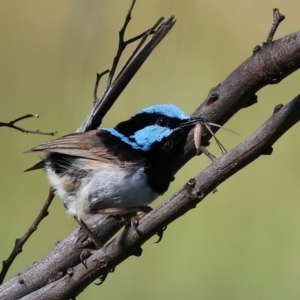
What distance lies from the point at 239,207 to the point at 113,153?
1.56 m

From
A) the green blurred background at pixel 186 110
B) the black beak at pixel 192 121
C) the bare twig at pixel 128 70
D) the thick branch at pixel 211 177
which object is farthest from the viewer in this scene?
the green blurred background at pixel 186 110

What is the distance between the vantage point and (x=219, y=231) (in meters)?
3.46

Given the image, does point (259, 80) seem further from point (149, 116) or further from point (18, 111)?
point (18, 111)

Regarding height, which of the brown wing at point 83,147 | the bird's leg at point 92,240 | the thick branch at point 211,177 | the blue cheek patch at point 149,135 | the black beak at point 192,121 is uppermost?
the brown wing at point 83,147

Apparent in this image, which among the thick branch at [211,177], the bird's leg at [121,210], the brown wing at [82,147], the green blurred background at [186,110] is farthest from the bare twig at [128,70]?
the green blurred background at [186,110]

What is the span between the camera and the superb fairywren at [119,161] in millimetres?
2037

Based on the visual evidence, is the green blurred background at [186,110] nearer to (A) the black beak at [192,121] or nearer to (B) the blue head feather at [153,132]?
(B) the blue head feather at [153,132]

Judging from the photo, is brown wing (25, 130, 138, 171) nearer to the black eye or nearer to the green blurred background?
the black eye

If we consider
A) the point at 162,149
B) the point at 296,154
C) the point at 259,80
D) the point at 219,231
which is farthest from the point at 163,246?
the point at 259,80

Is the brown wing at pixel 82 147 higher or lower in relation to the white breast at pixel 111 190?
higher

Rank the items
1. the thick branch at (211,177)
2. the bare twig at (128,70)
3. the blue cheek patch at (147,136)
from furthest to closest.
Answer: the blue cheek patch at (147,136), the bare twig at (128,70), the thick branch at (211,177)

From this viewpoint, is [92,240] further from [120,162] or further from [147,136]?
[147,136]

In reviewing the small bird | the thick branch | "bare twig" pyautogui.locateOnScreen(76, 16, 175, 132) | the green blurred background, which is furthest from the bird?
the green blurred background

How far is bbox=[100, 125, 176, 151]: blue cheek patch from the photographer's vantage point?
2102 mm
